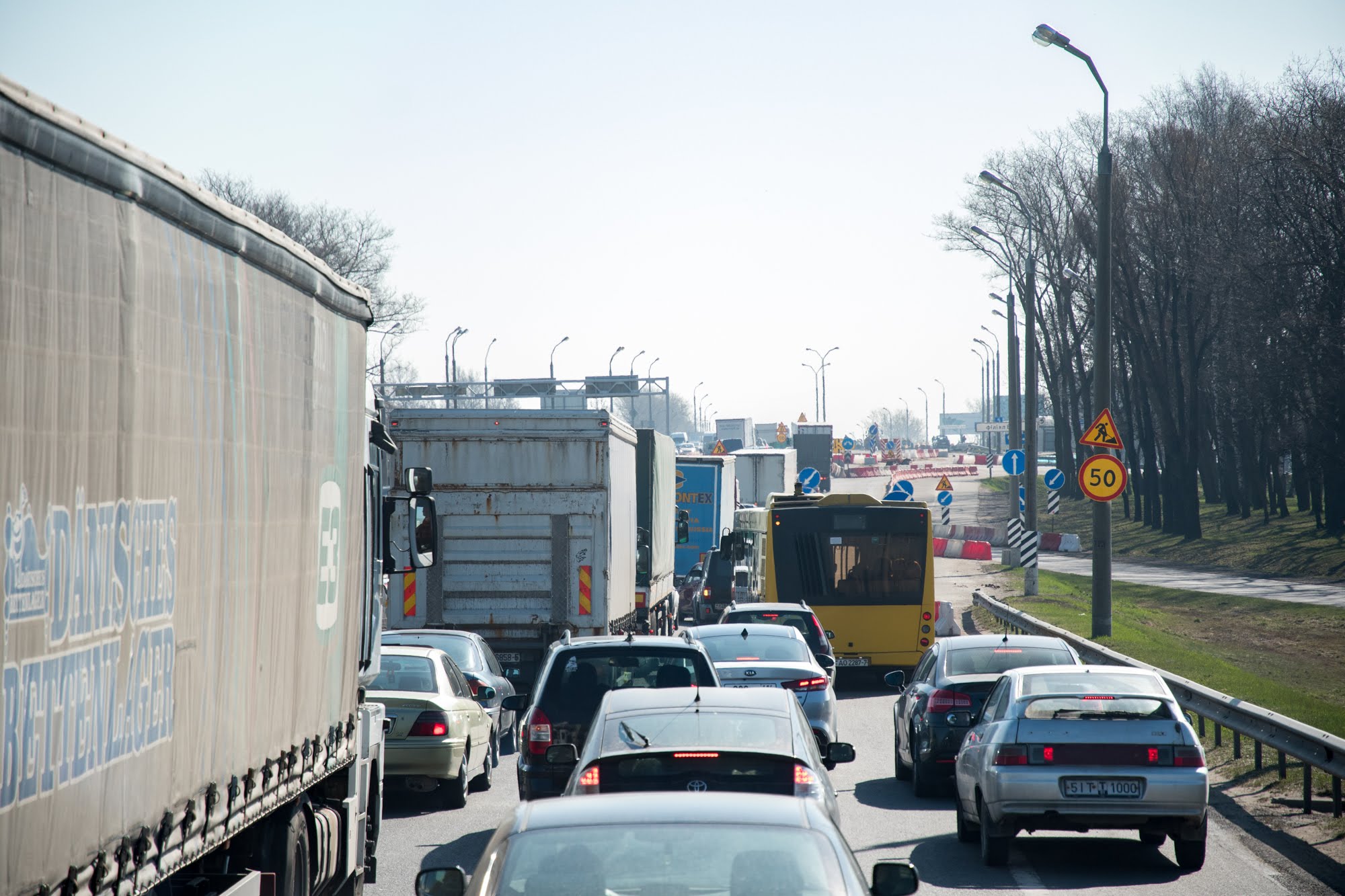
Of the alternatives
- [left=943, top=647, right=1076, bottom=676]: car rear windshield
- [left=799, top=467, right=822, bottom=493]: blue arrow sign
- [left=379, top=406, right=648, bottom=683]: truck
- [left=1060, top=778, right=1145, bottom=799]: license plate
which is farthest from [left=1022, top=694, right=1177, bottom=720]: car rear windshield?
[left=799, top=467, right=822, bottom=493]: blue arrow sign

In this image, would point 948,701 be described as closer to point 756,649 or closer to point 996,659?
point 996,659

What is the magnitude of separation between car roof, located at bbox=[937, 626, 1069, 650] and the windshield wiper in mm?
6584

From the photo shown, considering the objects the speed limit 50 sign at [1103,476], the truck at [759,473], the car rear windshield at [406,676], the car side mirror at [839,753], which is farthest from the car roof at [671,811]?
the truck at [759,473]

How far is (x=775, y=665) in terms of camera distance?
625 inches

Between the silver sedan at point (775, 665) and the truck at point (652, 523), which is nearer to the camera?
the silver sedan at point (775, 665)

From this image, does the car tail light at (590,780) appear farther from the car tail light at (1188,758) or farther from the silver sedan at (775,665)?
the silver sedan at (775,665)

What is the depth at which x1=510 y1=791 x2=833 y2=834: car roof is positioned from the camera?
189 inches

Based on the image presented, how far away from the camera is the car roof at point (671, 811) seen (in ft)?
15.8

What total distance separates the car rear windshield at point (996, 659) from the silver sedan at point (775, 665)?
140 cm

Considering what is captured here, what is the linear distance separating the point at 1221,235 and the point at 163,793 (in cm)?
5167

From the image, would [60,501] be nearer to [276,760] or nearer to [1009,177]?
[276,760]

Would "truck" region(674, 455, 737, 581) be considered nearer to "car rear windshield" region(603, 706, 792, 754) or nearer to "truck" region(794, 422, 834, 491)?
"car rear windshield" region(603, 706, 792, 754)

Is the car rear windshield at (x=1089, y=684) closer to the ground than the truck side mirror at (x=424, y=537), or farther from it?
closer to the ground

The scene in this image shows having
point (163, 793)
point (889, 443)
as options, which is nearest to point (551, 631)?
point (163, 793)
